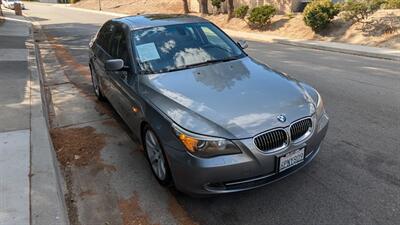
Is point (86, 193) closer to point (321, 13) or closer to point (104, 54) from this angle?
point (104, 54)

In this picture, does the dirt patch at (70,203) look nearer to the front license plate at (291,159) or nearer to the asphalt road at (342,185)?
the asphalt road at (342,185)

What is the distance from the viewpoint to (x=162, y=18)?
5.16 metres

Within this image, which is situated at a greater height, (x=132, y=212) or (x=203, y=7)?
(x=203, y=7)

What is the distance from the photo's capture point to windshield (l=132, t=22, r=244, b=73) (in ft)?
14.4

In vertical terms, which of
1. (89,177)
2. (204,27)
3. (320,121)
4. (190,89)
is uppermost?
(204,27)

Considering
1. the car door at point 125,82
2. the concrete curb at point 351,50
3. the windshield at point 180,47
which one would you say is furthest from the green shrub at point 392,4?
the car door at point 125,82

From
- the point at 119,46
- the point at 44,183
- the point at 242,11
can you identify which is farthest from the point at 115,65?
the point at 242,11

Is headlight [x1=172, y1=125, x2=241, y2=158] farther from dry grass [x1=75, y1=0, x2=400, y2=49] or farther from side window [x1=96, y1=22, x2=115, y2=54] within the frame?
dry grass [x1=75, y1=0, x2=400, y2=49]

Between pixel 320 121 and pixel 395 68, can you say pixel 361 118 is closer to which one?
pixel 320 121

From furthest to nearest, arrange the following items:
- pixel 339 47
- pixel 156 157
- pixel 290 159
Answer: pixel 339 47 < pixel 156 157 < pixel 290 159

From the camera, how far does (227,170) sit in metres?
3.07

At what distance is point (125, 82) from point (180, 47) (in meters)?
0.80

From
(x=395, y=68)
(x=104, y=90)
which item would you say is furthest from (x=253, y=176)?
(x=395, y=68)

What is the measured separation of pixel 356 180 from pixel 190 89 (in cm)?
191
